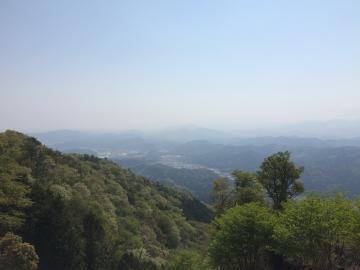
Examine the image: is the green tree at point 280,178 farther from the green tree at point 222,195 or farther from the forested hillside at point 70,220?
the forested hillside at point 70,220

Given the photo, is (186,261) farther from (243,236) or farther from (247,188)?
(243,236)

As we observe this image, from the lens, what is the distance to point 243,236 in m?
33.5

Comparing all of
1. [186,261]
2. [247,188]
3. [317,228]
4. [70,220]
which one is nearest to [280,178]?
[247,188]

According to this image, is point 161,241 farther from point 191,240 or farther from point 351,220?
point 351,220

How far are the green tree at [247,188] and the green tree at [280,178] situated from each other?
39.4 inches

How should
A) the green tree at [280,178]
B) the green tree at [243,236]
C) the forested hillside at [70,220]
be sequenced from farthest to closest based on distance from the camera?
the green tree at [280,178] < the forested hillside at [70,220] < the green tree at [243,236]

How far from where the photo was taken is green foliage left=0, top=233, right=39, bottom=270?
110ft

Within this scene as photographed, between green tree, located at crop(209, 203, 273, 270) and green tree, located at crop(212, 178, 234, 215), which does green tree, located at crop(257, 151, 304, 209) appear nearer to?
green tree, located at crop(212, 178, 234, 215)

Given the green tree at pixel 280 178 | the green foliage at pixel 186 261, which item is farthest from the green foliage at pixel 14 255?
the green tree at pixel 280 178

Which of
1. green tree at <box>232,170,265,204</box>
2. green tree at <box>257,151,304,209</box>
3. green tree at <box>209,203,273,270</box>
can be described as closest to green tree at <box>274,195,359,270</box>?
green tree at <box>209,203,273,270</box>

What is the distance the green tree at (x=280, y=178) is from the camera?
1827 inches

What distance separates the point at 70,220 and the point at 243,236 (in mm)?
30382

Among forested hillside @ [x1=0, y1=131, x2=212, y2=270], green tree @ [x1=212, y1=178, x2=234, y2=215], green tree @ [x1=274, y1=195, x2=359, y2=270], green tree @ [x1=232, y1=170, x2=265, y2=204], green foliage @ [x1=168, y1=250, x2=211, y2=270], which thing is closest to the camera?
green tree @ [x1=274, y1=195, x2=359, y2=270]

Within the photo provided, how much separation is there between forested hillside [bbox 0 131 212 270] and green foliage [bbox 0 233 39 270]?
0.11 m
